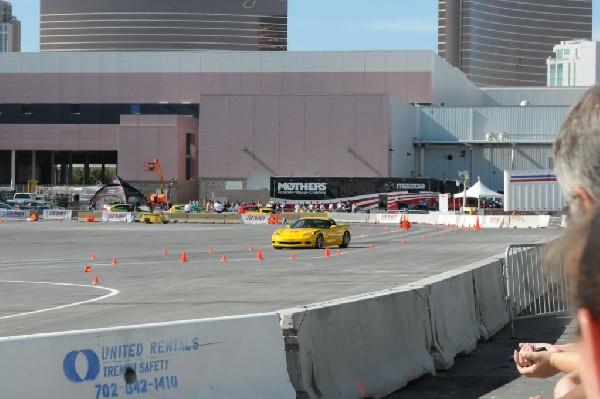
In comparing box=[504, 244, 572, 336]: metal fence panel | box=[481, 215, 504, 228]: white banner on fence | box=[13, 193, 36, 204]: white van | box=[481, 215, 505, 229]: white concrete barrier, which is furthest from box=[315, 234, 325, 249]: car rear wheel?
box=[13, 193, 36, 204]: white van

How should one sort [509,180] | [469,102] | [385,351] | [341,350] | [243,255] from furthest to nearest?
[469,102] → [509,180] → [243,255] → [385,351] → [341,350]

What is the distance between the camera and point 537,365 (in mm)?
3979

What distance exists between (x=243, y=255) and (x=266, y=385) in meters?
29.4

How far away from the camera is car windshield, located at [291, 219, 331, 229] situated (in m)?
43.2

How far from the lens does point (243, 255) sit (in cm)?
3781

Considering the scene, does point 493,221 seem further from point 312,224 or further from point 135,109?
point 135,109

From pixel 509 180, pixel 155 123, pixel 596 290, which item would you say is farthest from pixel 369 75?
pixel 596 290

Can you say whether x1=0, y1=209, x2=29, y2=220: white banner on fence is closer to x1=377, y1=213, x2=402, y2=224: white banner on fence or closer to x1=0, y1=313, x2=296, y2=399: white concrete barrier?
x1=377, y1=213, x2=402, y2=224: white banner on fence

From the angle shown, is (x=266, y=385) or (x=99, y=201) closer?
(x=266, y=385)

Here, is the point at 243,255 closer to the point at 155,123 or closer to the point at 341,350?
the point at 341,350

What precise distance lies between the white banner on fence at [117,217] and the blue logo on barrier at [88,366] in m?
72.7

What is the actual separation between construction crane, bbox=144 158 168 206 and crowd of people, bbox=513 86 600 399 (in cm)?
10076

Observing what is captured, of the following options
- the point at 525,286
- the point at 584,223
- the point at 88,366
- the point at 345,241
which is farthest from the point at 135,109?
the point at 584,223

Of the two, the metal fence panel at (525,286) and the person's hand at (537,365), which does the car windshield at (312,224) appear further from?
the person's hand at (537,365)
